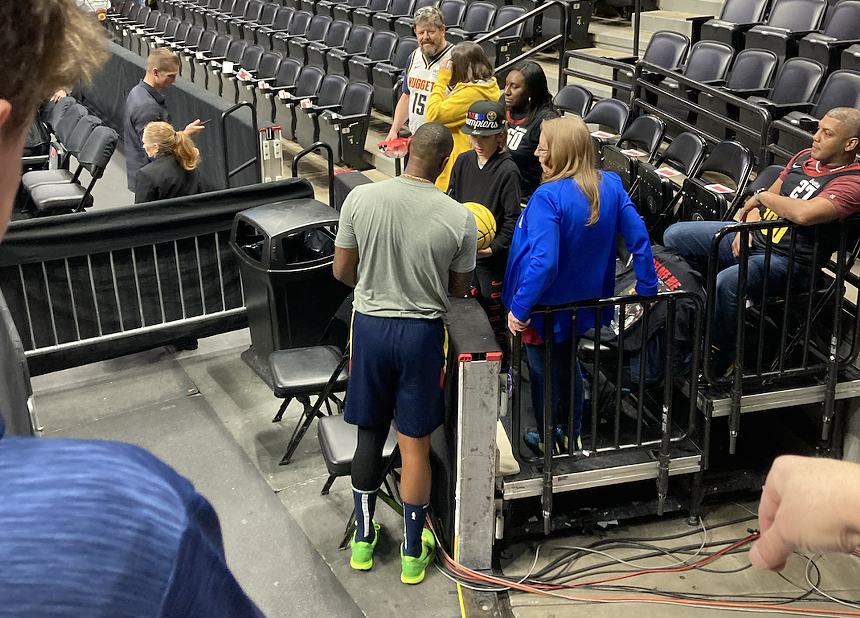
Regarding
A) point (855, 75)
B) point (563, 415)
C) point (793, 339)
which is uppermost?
point (855, 75)

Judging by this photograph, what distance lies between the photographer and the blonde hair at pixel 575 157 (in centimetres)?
389

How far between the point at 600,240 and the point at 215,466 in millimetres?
2395

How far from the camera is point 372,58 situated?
10859 millimetres

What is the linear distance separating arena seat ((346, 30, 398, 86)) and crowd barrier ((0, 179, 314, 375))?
189 inches

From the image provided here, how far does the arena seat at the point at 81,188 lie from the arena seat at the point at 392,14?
4.30m

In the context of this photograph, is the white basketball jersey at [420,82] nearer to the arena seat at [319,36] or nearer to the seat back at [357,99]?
the seat back at [357,99]

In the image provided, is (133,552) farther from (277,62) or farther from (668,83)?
Result: (277,62)

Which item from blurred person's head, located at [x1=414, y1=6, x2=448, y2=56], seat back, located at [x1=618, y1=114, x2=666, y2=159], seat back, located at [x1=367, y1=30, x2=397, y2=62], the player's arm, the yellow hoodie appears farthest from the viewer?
seat back, located at [x1=367, y1=30, x2=397, y2=62]

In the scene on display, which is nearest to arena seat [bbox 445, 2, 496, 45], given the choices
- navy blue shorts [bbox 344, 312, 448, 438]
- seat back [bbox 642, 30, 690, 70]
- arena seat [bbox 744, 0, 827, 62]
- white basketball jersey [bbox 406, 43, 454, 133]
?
seat back [bbox 642, 30, 690, 70]

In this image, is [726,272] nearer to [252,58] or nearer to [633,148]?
[633,148]

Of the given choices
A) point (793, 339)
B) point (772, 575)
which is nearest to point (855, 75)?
point (793, 339)

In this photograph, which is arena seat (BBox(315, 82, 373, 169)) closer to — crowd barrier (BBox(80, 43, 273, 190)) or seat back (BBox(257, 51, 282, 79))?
crowd barrier (BBox(80, 43, 273, 190))

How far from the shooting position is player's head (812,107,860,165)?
Result: 4.01 m

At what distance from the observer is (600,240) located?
398 cm
